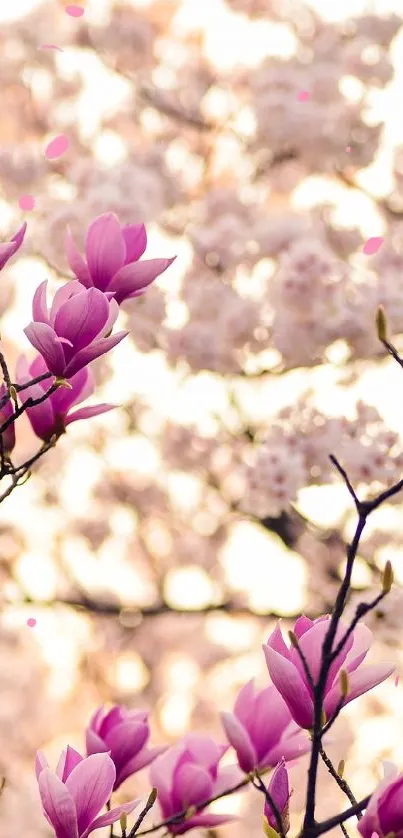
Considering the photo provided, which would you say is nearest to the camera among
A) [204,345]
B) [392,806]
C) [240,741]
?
[392,806]

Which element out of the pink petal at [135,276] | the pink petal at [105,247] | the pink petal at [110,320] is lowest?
the pink petal at [135,276]

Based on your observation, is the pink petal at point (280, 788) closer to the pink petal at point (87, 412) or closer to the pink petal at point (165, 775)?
the pink petal at point (165, 775)

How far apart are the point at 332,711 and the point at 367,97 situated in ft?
10.8

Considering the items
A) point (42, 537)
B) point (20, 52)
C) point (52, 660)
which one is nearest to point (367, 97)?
point (20, 52)

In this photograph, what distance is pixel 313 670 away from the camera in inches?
27.4

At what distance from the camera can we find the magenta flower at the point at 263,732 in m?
0.80

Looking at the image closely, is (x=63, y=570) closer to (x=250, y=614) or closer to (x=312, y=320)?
(x=250, y=614)

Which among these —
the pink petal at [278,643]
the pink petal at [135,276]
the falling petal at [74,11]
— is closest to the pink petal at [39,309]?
the pink petal at [135,276]

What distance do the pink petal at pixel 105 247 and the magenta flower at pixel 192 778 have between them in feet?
1.55

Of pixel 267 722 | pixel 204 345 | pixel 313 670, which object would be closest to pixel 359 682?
pixel 313 670

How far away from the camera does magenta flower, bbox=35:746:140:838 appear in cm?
70

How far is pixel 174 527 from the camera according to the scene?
477 centimetres

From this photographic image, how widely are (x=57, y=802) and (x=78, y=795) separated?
2 cm

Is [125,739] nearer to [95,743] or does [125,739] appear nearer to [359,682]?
[95,743]
